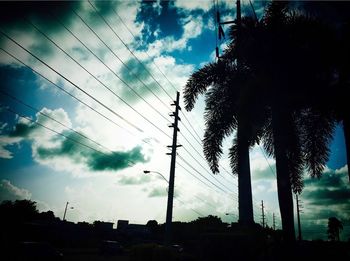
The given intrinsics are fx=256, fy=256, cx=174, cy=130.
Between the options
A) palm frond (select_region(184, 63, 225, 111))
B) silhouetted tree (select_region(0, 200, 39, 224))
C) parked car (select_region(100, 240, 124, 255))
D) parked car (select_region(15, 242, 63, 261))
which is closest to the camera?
palm frond (select_region(184, 63, 225, 111))

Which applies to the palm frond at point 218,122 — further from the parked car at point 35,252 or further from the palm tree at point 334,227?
the palm tree at point 334,227

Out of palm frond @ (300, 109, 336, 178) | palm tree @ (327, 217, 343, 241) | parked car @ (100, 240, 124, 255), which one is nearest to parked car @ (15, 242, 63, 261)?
parked car @ (100, 240, 124, 255)

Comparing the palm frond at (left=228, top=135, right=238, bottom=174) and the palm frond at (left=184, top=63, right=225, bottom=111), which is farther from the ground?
the palm frond at (left=184, top=63, right=225, bottom=111)

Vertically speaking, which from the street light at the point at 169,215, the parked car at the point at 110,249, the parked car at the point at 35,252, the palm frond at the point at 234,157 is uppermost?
the palm frond at the point at 234,157

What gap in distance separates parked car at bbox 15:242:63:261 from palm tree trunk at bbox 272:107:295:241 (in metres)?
18.2

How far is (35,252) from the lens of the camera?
20.1 m

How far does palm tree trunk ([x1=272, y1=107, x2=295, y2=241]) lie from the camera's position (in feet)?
36.3

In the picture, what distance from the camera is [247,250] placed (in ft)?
44.1

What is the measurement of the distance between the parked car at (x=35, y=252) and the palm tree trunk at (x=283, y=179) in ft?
59.8

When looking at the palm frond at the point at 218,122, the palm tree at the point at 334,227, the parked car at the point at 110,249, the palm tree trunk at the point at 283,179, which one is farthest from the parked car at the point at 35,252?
the palm tree at the point at 334,227

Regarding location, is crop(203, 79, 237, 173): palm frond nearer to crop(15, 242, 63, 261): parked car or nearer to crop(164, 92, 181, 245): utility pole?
crop(164, 92, 181, 245): utility pole

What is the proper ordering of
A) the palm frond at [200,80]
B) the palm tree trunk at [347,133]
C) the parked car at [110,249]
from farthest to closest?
the parked car at [110,249] → the palm frond at [200,80] → the palm tree trunk at [347,133]

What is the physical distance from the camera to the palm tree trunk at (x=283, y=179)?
36.3 feet

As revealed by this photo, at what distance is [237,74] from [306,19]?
4324mm
